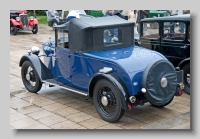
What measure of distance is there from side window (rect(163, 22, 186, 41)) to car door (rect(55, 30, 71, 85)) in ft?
8.85

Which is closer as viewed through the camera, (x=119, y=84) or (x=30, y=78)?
(x=119, y=84)

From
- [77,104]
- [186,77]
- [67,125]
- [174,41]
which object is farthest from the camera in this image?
[174,41]

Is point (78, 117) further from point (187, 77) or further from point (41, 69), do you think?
point (187, 77)

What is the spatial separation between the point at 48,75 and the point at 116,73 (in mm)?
2402

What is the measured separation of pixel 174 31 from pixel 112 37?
2.04 m

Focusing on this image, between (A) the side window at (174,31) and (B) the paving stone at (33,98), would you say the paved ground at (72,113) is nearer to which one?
(B) the paving stone at (33,98)

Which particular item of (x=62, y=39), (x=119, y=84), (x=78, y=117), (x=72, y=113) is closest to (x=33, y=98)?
(x=72, y=113)

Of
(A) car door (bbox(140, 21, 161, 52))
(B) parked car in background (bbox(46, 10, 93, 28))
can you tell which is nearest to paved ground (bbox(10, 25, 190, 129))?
(A) car door (bbox(140, 21, 161, 52))

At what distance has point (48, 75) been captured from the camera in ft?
26.1

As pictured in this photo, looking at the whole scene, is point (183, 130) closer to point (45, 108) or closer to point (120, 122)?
point (120, 122)

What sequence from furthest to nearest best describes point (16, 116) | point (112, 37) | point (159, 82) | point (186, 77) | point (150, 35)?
point (150, 35), point (186, 77), point (112, 37), point (16, 116), point (159, 82)

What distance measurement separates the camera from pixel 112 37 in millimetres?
7125

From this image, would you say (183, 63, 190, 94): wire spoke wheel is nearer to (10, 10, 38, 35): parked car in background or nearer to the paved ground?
the paved ground

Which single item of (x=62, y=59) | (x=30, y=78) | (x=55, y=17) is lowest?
(x=30, y=78)
